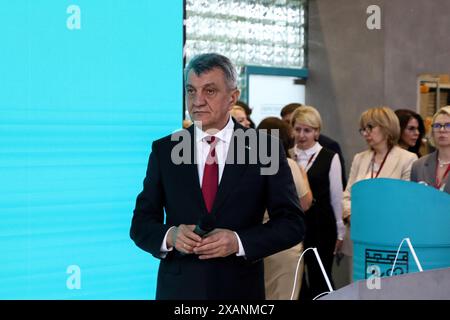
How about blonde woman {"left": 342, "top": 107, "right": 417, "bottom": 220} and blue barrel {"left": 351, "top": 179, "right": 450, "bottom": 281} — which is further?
blonde woman {"left": 342, "top": 107, "right": 417, "bottom": 220}

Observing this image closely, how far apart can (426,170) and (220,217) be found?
1.79 metres

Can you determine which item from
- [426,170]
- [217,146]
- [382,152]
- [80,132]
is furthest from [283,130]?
[217,146]

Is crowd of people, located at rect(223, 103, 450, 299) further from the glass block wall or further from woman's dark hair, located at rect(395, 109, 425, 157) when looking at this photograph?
the glass block wall

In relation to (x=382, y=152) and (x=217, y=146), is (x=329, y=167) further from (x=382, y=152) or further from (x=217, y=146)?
(x=217, y=146)

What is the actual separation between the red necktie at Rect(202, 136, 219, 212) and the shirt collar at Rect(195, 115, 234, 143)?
2cm

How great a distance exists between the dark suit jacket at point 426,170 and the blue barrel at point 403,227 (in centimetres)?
107

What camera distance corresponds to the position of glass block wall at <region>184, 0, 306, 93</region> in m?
6.45

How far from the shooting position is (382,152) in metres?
4.00

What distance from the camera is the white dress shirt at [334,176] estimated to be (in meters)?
4.16

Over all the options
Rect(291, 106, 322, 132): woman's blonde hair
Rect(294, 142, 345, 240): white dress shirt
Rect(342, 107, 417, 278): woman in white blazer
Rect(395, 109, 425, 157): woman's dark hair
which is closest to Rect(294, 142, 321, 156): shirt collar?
Rect(294, 142, 345, 240): white dress shirt

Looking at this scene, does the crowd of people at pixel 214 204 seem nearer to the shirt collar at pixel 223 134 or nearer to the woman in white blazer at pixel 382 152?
the shirt collar at pixel 223 134

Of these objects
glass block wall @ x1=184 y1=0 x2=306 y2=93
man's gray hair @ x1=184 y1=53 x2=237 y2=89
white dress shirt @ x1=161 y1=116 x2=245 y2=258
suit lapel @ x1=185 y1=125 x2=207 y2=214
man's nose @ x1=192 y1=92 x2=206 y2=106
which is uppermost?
glass block wall @ x1=184 y1=0 x2=306 y2=93
